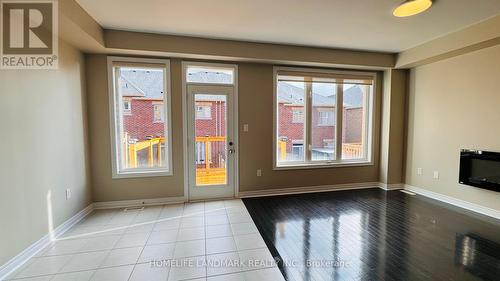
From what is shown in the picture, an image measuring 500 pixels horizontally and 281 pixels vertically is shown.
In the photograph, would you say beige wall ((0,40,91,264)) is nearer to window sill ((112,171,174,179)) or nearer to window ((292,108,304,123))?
window sill ((112,171,174,179))

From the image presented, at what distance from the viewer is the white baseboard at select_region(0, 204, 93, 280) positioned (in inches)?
82.0

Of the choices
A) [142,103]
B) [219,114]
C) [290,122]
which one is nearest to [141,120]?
[142,103]

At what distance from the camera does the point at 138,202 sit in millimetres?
3848

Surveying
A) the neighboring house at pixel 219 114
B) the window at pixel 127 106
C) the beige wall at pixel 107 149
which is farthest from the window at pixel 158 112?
the window at pixel 127 106

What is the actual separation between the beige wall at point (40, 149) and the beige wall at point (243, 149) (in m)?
0.19

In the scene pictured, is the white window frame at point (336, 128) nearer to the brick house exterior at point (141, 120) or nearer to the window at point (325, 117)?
the window at point (325, 117)

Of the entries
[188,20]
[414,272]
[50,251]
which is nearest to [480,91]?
[414,272]

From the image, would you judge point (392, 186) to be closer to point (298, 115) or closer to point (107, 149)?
Answer: point (298, 115)

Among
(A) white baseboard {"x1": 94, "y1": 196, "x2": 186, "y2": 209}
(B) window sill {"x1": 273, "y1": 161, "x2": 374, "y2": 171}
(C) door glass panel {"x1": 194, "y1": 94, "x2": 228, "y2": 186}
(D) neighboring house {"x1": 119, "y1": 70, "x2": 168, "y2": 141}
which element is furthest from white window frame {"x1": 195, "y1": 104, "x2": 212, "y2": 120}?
(B) window sill {"x1": 273, "y1": 161, "x2": 374, "y2": 171}

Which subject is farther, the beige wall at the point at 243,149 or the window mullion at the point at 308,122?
the window mullion at the point at 308,122

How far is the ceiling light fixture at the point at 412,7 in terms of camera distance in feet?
8.23

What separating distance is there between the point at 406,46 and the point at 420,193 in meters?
2.67

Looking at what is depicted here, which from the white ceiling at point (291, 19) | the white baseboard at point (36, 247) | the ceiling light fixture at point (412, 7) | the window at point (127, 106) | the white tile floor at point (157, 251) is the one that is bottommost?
the white tile floor at point (157, 251)

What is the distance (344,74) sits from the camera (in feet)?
15.2
